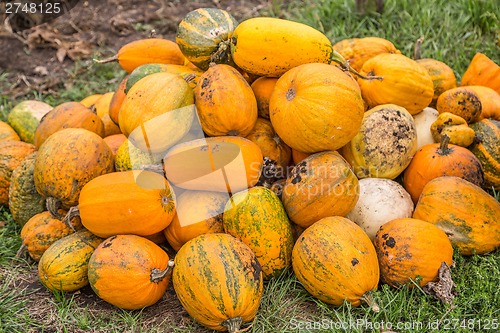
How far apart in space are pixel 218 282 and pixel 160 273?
0.40 meters

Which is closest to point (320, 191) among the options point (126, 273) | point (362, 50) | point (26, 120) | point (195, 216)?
point (195, 216)

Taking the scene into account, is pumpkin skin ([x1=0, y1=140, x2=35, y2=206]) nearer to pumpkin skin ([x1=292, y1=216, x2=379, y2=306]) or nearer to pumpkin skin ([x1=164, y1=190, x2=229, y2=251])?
pumpkin skin ([x1=164, y1=190, x2=229, y2=251])

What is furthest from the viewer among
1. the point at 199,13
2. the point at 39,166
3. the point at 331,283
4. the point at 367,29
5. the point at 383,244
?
the point at 367,29

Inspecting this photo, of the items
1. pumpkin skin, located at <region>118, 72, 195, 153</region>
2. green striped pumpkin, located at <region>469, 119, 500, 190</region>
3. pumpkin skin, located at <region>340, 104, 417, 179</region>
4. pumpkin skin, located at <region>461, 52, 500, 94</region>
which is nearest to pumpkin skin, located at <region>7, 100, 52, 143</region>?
pumpkin skin, located at <region>118, 72, 195, 153</region>

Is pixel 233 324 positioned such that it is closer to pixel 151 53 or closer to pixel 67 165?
pixel 67 165

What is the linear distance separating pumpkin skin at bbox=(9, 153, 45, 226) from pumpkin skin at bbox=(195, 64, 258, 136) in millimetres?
1183

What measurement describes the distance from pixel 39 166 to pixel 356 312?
2.01 metres

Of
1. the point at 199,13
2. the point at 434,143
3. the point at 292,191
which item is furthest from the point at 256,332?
the point at 199,13

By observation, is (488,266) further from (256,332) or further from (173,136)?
(173,136)

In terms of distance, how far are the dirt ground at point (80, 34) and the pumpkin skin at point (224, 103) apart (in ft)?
9.95

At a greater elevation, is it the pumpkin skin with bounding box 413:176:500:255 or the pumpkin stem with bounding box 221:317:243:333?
the pumpkin skin with bounding box 413:176:500:255

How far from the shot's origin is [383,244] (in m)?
3.00

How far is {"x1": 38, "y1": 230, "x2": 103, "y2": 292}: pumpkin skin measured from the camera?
3021 mm

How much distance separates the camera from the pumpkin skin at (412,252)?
2.89 metres
